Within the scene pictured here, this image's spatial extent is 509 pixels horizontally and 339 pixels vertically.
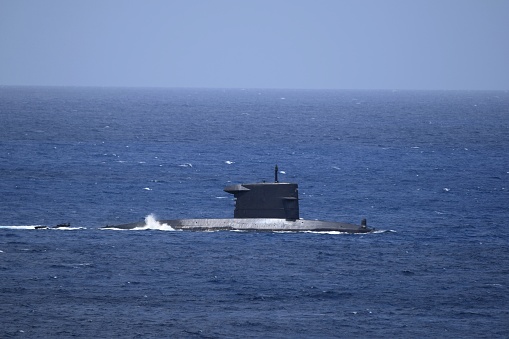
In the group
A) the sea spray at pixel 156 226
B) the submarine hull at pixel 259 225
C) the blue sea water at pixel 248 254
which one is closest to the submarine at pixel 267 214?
the submarine hull at pixel 259 225

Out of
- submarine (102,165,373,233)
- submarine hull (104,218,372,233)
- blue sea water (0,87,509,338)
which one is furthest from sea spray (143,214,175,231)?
blue sea water (0,87,509,338)

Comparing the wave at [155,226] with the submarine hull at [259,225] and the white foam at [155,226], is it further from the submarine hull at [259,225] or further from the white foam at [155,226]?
the submarine hull at [259,225]

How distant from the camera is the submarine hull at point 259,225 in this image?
64750 mm

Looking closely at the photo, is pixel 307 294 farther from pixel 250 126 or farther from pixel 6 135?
pixel 250 126

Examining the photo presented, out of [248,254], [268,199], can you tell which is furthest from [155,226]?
[248,254]

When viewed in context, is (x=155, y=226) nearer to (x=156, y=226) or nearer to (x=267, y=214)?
(x=156, y=226)

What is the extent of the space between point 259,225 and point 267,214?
0.86m

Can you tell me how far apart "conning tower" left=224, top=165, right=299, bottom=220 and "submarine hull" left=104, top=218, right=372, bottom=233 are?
39 centimetres

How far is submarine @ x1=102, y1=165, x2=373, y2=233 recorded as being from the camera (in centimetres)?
6388

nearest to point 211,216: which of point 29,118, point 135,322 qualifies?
point 135,322

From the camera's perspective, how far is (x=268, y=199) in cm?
6406

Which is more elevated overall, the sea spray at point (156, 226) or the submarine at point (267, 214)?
the submarine at point (267, 214)

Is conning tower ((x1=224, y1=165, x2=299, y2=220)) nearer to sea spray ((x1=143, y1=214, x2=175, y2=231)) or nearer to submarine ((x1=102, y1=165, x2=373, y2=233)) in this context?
submarine ((x1=102, y1=165, x2=373, y2=233))

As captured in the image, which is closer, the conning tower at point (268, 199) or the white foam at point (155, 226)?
the conning tower at point (268, 199)
